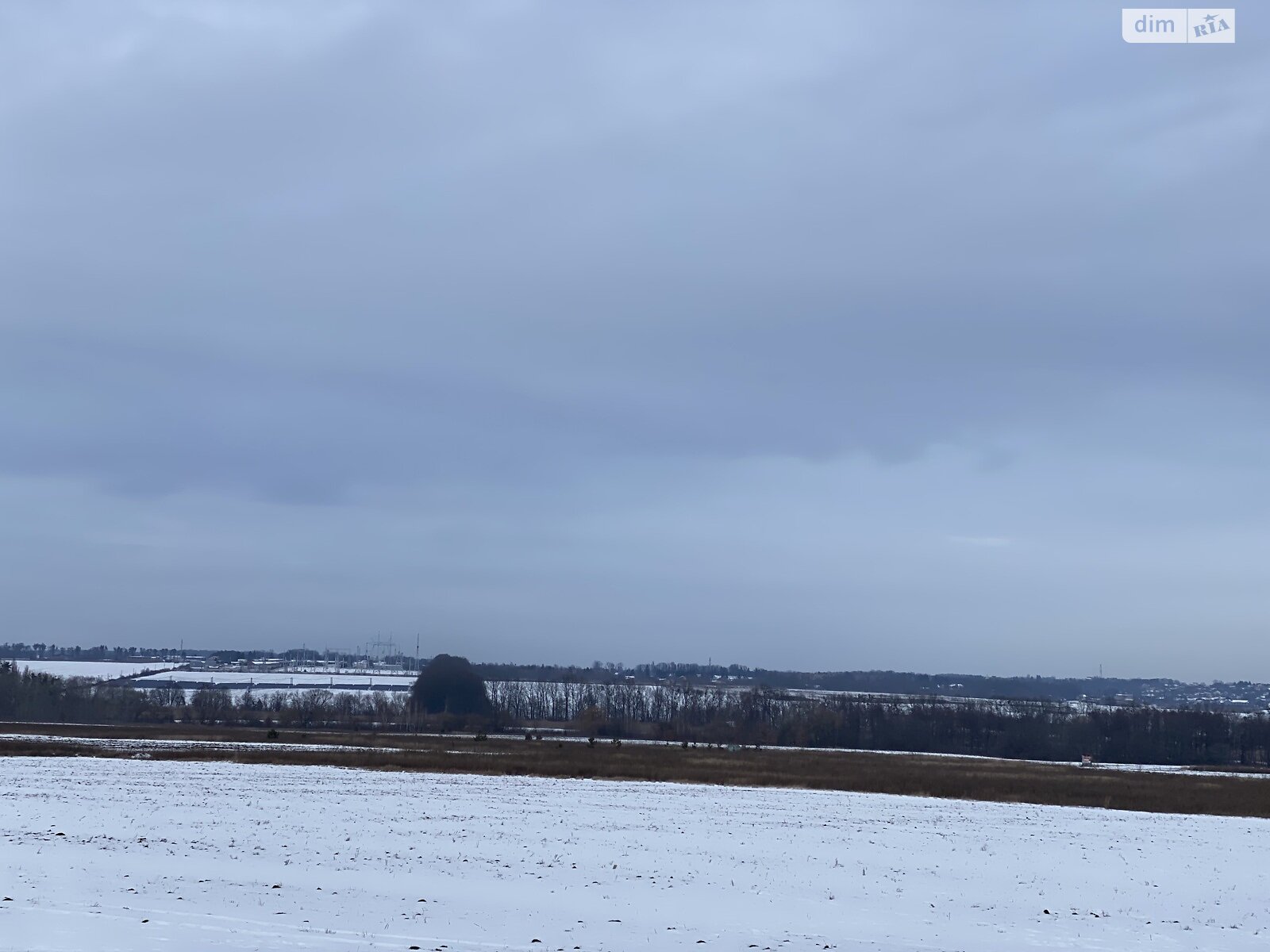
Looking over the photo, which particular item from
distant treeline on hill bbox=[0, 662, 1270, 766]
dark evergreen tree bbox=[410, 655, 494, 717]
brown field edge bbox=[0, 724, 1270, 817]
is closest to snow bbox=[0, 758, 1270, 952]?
brown field edge bbox=[0, 724, 1270, 817]

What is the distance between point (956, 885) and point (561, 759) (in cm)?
3773

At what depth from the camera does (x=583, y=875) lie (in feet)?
67.9

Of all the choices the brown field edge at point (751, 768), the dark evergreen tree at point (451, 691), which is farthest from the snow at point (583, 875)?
the dark evergreen tree at point (451, 691)

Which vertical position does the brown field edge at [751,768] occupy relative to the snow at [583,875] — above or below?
below

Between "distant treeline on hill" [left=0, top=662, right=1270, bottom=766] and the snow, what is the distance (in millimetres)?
66946

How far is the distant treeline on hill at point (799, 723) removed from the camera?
10288 cm

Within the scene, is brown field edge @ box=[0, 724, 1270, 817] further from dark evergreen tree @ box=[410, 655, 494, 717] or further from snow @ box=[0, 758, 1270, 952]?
dark evergreen tree @ box=[410, 655, 494, 717]

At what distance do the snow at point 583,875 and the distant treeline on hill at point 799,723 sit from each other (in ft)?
220

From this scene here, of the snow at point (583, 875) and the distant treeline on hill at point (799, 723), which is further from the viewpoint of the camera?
the distant treeline on hill at point (799, 723)

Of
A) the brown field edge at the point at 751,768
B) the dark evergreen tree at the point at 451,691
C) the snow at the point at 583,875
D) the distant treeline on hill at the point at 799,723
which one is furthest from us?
the dark evergreen tree at the point at 451,691

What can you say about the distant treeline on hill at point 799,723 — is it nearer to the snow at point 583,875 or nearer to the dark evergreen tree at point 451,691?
the dark evergreen tree at point 451,691

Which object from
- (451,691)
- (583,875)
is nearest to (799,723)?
(451,691)

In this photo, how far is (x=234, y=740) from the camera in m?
66.8

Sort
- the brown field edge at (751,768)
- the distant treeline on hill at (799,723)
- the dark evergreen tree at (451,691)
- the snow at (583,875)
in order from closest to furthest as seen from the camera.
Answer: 1. the snow at (583,875)
2. the brown field edge at (751,768)
3. the distant treeline on hill at (799,723)
4. the dark evergreen tree at (451,691)
